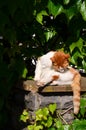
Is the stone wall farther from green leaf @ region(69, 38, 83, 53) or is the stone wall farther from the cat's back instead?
green leaf @ region(69, 38, 83, 53)

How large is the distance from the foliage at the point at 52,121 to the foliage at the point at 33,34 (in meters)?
0.37

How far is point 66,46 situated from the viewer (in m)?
3.87

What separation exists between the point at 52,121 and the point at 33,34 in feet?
2.63

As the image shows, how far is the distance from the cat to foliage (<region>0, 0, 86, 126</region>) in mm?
244

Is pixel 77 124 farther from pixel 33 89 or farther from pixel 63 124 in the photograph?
pixel 33 89

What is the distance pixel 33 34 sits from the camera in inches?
153

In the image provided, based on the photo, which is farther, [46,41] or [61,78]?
[46,41]

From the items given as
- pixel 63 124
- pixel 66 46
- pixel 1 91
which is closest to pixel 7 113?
pixel 1 91

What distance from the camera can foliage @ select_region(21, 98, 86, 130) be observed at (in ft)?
11.5

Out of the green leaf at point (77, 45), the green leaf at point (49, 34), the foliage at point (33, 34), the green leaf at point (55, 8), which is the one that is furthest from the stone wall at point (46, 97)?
the green leaf at point (55, 8)

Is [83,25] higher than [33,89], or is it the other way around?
[83,25]

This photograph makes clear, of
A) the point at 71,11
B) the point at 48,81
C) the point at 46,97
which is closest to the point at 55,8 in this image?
the point at 71,11

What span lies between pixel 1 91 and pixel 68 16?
841 millimetres

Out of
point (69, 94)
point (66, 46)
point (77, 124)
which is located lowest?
point (77, 124)
